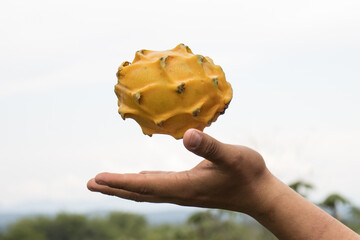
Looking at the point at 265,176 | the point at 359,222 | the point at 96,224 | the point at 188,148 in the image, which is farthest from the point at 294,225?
the point at 96,224

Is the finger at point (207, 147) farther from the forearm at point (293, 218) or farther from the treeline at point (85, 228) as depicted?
the treeline at point (85, 228)

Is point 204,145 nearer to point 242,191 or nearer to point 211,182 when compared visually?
point 211,182

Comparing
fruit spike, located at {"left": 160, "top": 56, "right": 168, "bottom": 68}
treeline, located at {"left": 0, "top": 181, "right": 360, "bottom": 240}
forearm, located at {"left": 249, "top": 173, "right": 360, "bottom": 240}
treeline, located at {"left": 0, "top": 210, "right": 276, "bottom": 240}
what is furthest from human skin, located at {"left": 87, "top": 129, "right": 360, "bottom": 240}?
treeline, located at {"left": 0, "top": 210, "right": 276, "bottom": 240}

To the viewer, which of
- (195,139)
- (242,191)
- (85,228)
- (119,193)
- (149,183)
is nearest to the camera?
(195,139)

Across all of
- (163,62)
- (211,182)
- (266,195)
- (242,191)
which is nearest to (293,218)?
(266,195)

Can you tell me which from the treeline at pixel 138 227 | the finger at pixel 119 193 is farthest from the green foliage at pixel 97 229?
the finger at pixel 119 193

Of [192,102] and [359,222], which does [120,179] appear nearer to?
[192,102]
